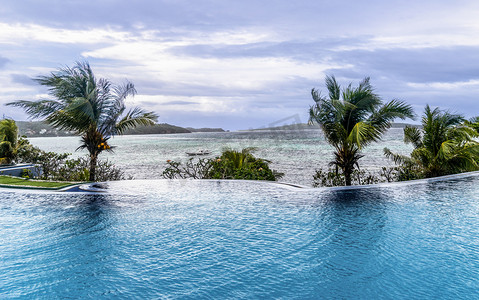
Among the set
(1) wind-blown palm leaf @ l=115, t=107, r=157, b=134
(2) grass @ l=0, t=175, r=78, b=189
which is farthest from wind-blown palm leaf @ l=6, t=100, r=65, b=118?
(2) grass @ l=0, t=175, r=78, b=189

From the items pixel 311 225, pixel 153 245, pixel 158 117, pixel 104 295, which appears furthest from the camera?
pixel 158 117

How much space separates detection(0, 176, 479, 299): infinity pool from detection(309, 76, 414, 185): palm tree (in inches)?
84.4

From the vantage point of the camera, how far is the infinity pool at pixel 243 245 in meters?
3.67

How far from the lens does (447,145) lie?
416 inches

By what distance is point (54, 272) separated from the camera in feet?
13.4

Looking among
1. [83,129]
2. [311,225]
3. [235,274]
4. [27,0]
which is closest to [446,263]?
[311,225]

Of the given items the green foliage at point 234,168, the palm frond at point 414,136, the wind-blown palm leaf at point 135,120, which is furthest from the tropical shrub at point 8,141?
the palm frond at point 414,136

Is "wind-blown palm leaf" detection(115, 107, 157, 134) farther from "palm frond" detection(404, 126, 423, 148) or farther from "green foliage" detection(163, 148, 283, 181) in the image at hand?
"palm frond" detection(404, 126, 423, 148)

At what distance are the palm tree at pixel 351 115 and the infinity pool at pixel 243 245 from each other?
214cm

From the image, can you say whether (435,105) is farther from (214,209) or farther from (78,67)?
(78,67)

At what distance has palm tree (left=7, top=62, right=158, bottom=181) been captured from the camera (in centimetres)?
1116

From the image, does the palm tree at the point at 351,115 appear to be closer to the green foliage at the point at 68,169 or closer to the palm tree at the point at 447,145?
the palm tree at the point at 447,145

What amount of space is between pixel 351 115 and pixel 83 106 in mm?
8581

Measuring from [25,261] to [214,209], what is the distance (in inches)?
137
